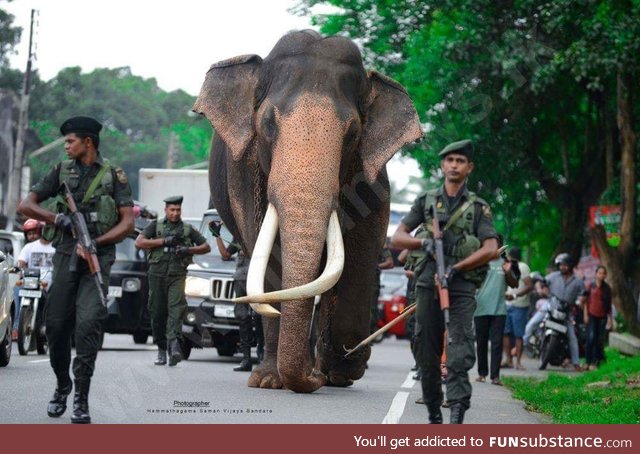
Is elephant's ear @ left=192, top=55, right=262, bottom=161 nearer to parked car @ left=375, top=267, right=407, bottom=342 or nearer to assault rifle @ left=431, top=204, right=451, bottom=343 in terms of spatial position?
assault rifle @ left=431, top=204, right=451, bottom=343

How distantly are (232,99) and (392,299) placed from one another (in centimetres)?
2777

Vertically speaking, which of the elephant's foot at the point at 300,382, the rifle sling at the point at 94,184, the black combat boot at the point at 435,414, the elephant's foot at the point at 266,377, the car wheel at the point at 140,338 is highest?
the rifle sling at the point at 94,184

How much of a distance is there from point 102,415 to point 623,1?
57.3ft

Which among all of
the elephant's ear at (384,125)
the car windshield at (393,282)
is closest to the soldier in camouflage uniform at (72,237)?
the elephant's ear at (384,125)

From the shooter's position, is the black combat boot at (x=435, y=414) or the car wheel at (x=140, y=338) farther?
the car wheel at (x=140, y=338)

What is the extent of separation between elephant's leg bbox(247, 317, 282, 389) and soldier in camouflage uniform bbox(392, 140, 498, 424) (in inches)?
143

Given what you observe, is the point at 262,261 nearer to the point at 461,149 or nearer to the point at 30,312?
the point at 461,149

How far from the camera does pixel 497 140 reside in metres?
33.7

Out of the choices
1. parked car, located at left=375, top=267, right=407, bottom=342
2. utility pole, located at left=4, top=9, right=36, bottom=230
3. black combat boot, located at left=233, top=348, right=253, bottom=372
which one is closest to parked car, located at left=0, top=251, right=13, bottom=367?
black combat boot, located at left=233, top=348, right=253, bottom=372

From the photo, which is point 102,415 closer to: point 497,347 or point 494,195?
point 497,347

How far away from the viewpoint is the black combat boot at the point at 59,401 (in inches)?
417

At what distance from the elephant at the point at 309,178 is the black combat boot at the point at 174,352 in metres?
2.64

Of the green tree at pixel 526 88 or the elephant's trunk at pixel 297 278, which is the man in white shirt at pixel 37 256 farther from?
the green tree at pixel 526 88

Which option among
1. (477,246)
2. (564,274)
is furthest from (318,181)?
(564,274)
